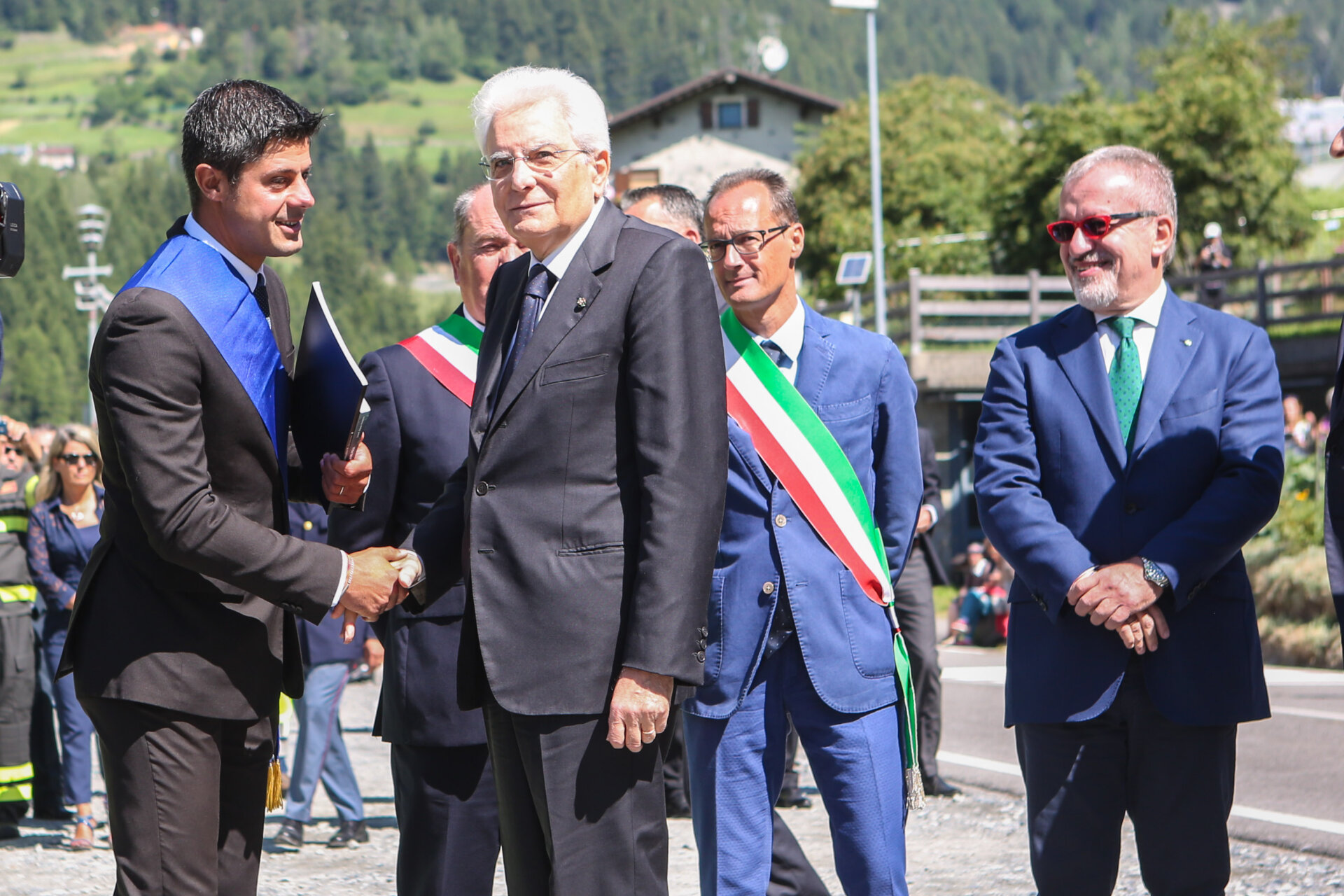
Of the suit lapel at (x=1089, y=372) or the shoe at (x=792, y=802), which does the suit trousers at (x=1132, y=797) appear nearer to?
the suit lapel at (x=1089, y=372)

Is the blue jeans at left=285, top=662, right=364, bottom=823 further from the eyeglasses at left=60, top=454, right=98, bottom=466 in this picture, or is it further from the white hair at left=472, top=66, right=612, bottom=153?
the white hair at left=472, top=66, right=612, bottom=153

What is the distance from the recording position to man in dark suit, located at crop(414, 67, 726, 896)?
3.13m

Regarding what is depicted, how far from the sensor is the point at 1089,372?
410 centimetres

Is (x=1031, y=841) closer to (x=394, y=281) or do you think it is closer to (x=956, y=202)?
(x=956, y=202)

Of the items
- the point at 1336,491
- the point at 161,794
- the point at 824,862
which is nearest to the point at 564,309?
the point at 161,794

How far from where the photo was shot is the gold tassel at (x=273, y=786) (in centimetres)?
365

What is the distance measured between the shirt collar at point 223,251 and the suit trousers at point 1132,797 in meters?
2.17

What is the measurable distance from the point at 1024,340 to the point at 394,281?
143 metres

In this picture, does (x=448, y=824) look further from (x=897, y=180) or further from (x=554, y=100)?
(x=897, y=180)

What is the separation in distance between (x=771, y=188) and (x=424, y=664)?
1.71 m

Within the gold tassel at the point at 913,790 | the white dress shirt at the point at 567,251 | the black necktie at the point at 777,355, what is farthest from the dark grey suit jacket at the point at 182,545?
the gold tassel at the point at 913,790

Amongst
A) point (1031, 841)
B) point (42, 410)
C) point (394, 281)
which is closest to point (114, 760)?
point (1031, 841)

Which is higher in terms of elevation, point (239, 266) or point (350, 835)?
point (239, 266)

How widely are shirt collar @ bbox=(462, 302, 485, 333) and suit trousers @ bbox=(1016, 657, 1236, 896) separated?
1905 mm
